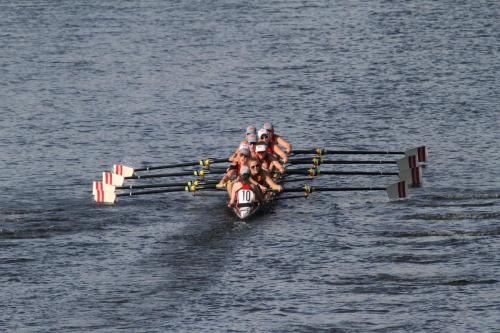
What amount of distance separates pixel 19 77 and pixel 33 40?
554 inches

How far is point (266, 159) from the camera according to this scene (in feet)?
184

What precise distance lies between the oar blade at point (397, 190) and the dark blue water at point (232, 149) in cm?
63

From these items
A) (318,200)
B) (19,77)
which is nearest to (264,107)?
(19,77)

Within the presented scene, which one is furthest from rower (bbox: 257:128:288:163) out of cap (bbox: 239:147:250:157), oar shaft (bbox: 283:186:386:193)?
cap (bbox: 239:147:250:157)

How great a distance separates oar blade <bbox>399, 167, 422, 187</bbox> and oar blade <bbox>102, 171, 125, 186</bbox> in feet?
38.7

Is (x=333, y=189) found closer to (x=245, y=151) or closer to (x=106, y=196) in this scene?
(x=245, y=151)

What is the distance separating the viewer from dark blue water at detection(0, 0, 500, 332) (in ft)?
142

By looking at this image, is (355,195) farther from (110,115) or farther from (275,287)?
(110,115)

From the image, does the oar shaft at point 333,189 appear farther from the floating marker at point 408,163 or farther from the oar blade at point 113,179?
the oar blade at point 113,179

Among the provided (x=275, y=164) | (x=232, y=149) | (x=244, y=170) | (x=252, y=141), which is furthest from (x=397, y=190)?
(x=232, y=149)

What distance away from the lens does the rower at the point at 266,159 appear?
54.5 meters

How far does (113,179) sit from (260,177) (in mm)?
6888

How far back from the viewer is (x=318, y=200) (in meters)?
56.0

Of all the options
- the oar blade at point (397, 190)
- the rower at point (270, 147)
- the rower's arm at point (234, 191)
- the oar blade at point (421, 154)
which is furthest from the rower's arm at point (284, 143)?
the rower's arm at point (234, 191)
